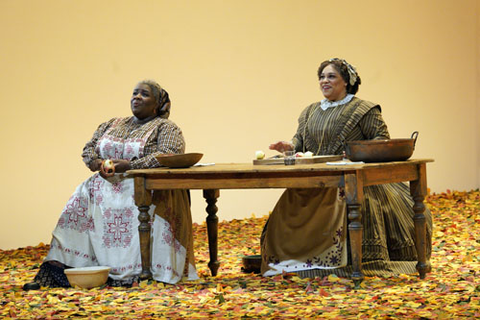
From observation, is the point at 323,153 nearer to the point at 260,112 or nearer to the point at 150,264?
the point at 150,264

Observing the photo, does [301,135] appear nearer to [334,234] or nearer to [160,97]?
[334,234]

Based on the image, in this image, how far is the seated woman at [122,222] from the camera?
5059 millimetres

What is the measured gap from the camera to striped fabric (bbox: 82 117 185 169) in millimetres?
5105

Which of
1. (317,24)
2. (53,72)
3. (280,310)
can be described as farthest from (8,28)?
(280,310)

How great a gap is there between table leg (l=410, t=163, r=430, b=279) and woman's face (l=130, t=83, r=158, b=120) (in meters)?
1.89

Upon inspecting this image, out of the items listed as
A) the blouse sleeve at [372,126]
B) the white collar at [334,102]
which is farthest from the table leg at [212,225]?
the blouse sleeve at [372,126]

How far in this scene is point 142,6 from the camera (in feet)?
27.1

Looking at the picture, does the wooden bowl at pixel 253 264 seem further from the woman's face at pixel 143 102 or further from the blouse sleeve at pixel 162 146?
the woman's face at pixel 143 102

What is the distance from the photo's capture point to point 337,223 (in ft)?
16.5

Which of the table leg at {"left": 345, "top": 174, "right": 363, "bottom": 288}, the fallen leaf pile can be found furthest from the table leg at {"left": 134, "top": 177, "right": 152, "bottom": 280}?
the table leg at {"left": 345, "top": 174, "right": 363, "bottom": 288}

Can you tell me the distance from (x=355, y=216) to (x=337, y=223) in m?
0.68

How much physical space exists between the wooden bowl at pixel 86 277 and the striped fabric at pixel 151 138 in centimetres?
74

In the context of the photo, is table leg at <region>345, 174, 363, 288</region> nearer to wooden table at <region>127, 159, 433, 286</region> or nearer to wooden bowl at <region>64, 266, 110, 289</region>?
wooden table at <region>127, 159, 433, 286</region>

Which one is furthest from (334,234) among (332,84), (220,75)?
(220,75)
